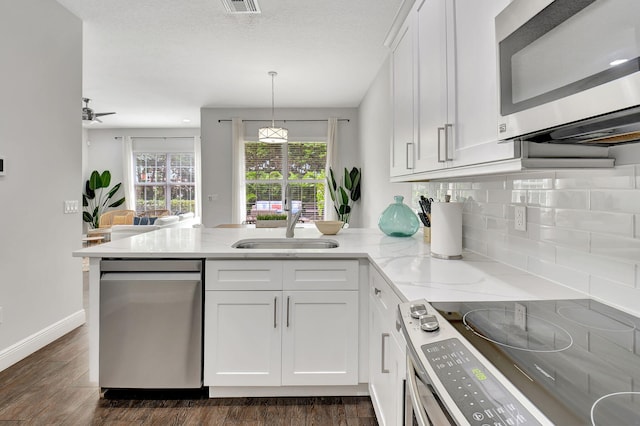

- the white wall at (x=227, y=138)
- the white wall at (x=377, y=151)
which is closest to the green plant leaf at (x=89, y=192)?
the white wall at (x=227, y=138)

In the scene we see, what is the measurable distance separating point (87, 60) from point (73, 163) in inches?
74.5

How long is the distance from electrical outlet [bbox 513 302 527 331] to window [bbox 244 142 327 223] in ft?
18.9

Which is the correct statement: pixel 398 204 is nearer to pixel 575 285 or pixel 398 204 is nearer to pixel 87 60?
pixel 575 285

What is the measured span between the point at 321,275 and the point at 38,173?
7.78 feet

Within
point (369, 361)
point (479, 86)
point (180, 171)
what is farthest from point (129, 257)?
point (180, 171)

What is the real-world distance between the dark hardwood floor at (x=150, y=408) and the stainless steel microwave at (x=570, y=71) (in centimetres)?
162

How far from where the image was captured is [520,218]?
4.66ft

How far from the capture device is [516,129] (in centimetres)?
85

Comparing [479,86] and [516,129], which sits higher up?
[479,86]

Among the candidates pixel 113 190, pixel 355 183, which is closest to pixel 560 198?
pixel 355 183

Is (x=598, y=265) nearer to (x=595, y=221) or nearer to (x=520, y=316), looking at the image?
(x=595, y=221)

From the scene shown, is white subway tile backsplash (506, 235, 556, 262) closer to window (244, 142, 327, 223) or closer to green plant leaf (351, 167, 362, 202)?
green plant leaf (351, 167, 362, 202)

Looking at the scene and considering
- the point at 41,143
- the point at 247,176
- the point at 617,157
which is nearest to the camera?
the point at 617,157

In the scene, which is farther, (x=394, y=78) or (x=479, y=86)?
(x=394, y=78)
